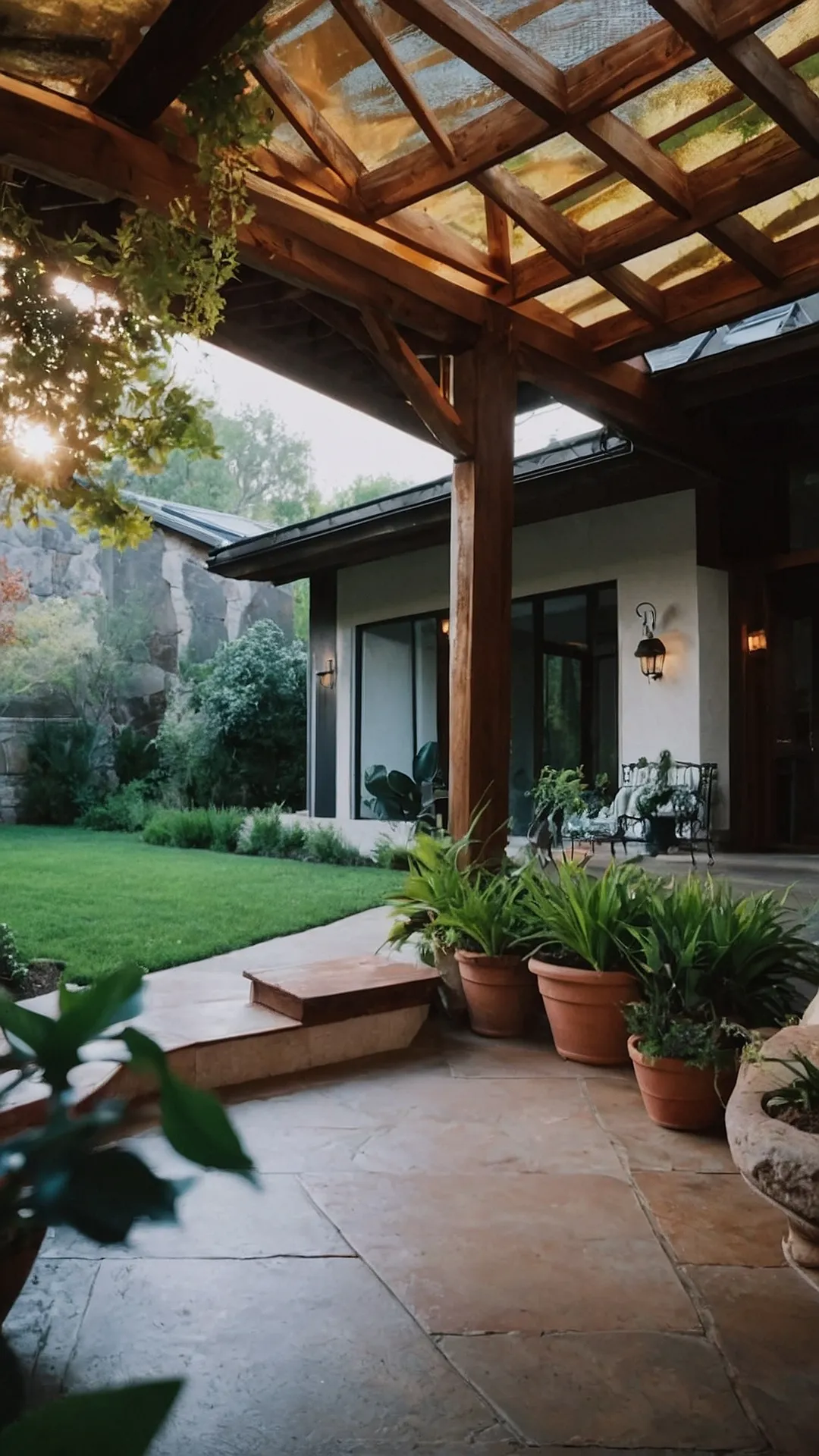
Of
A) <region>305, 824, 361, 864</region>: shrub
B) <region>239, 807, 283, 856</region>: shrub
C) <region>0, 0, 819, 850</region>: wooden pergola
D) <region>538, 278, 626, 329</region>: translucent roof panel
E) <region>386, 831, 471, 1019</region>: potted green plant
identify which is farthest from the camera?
<region>239, 807, 283, 856</region>: shrub

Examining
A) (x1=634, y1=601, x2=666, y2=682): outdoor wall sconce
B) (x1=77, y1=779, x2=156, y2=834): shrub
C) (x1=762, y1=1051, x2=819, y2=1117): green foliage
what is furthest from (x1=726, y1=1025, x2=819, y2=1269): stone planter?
(x1=77, y1=779, x2=156, y2=834): shrub

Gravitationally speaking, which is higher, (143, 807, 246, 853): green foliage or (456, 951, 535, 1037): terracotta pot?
(143, 807, 246, 853): green foliage

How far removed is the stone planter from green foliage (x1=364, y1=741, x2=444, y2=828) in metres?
6.51

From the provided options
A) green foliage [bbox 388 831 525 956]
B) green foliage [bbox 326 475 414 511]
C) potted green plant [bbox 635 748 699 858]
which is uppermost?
green foliage [bbox 326 475 414 511]

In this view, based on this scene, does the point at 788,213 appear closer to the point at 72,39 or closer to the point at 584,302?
the point at 584,302

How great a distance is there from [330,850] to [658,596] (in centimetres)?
375

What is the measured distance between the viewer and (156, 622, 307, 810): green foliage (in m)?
13.4

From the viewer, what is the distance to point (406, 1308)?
2.04 m

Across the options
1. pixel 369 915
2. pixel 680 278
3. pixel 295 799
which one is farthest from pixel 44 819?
pixel 680 278

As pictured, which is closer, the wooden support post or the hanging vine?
the hanging vine

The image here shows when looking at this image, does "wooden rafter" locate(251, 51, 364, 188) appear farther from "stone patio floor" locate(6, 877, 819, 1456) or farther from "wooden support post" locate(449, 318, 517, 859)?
"stone patio floor" locate(6, 877, 819, 1456)

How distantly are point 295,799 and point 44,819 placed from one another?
11.3 ft

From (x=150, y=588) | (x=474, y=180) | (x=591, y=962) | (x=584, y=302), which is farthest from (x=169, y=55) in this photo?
(x=150, y=588)

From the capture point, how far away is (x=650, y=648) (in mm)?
7633
